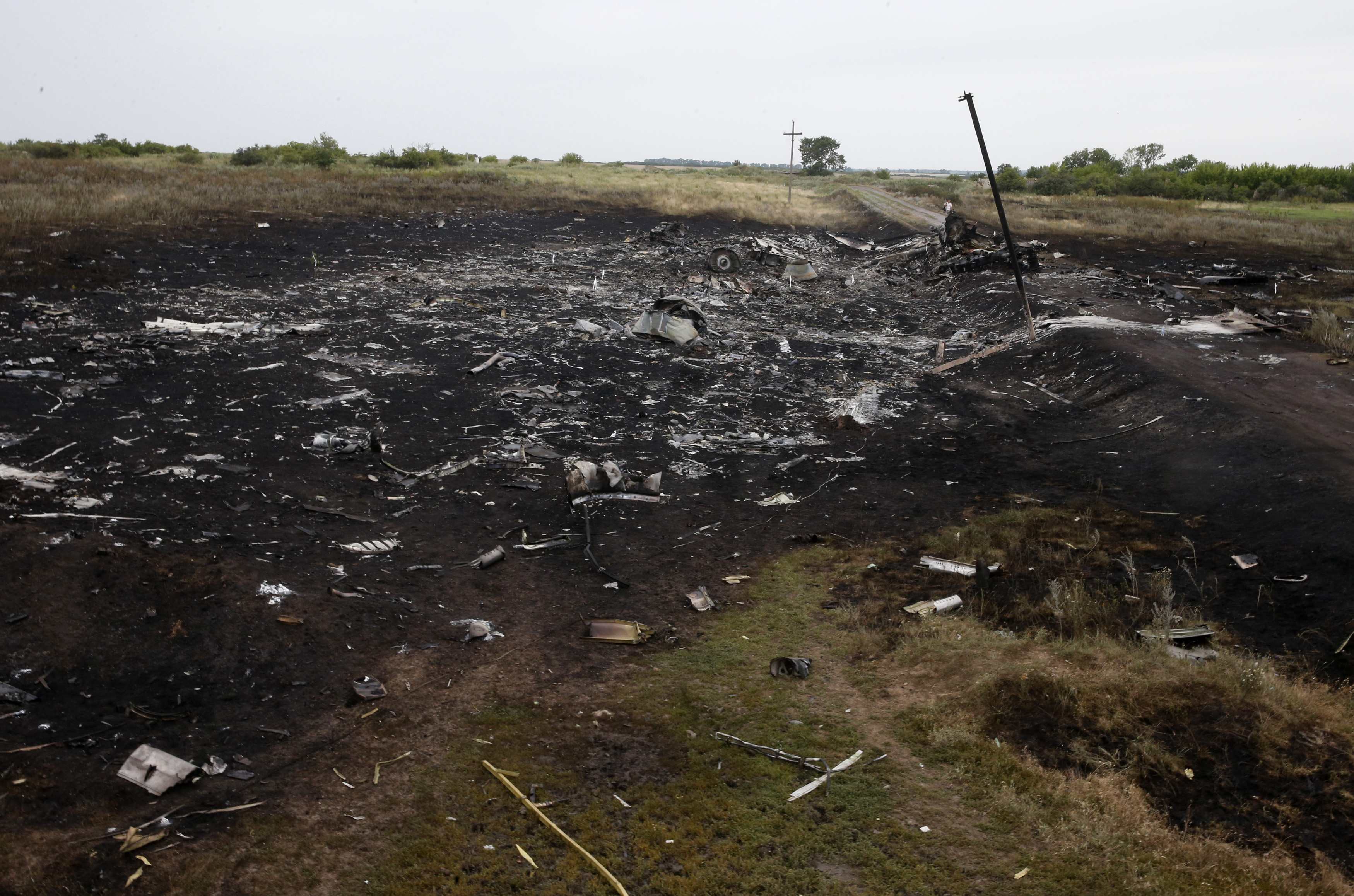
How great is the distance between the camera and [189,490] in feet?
21.9

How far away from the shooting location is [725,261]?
19.3m

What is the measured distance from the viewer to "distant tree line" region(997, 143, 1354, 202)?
134 feet

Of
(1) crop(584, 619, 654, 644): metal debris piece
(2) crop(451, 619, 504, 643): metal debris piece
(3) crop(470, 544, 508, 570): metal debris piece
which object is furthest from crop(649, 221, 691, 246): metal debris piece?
(2) crop(451, 619, 504, 643): metal debris piece

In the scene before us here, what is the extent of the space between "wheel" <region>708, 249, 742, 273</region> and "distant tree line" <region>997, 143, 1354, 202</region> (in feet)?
111

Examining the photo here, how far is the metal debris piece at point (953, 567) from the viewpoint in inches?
250

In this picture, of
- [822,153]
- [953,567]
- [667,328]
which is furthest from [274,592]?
[822,153]

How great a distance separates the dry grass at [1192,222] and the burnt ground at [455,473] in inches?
422

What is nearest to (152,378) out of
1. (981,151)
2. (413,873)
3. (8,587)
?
(8,587)

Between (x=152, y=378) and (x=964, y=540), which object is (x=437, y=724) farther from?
(x=152, y=378)

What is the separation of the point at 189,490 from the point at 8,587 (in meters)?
1.80

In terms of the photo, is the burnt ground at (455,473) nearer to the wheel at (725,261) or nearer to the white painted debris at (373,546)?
the white painted debris at (373,546)

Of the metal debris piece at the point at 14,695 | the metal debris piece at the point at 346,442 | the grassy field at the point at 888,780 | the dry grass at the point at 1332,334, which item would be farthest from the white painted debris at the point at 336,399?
the dry grass at the point at 1332,334

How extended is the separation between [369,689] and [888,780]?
3.01m

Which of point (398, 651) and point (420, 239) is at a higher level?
point (420, 239)
